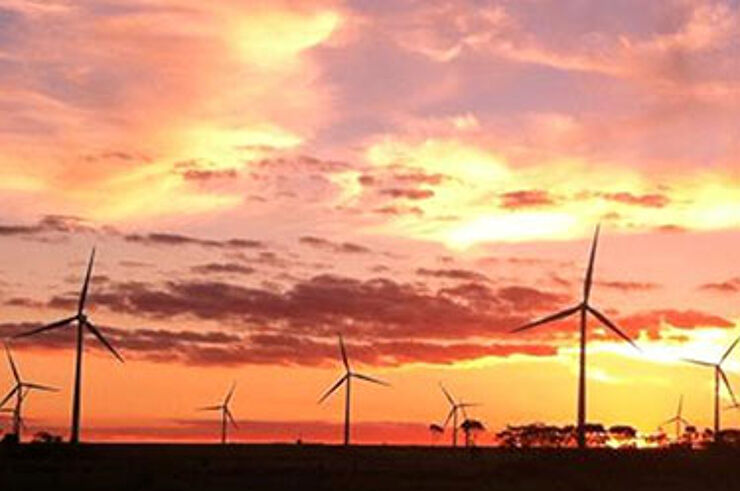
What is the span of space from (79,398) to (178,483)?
28042 mm

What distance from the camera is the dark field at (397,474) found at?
137000 millimetres

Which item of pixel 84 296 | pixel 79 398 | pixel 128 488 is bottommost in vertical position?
pixel 128 488

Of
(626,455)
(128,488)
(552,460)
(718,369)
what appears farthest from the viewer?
(718,369)

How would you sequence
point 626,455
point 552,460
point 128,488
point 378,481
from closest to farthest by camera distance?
1. point 128,488
2. point 378,481
3. point 552,460
4. point 626,455

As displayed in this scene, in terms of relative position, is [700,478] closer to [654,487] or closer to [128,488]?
[654,487]

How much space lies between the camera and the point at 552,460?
156375 mm

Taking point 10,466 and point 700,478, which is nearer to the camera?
point 700,478

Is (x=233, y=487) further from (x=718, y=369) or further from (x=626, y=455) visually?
(x=718, y=369)

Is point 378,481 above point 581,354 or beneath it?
beneath

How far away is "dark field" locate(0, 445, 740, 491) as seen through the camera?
137 metres

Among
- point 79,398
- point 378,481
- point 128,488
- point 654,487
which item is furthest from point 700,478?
point 79,398

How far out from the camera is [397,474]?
523 feet

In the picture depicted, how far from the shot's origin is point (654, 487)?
5325 inches

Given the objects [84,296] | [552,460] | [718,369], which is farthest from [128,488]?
[718,369]
